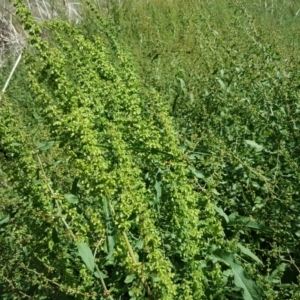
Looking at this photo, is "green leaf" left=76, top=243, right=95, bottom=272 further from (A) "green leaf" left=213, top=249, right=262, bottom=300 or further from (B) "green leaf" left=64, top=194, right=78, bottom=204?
(A) "green leaf" left=213, top=249, right=262, bottom=300

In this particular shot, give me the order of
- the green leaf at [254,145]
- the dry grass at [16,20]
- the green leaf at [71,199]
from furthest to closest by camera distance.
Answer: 1. the dry grass at [16,20]
2. the green leaf at [254,145]
3. the green leaf at [71,199]

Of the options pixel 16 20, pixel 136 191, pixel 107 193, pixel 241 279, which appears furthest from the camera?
pixel 16 20

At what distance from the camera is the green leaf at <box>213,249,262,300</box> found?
221 cm

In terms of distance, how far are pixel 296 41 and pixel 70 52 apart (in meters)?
2.99

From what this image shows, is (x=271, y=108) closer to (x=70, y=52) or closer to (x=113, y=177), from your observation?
(x=70, y=52)

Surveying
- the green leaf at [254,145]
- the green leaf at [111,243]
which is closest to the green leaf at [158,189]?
the green leaf at [111,243]

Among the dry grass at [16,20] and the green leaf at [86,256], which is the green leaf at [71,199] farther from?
the dry grass at [16,20]

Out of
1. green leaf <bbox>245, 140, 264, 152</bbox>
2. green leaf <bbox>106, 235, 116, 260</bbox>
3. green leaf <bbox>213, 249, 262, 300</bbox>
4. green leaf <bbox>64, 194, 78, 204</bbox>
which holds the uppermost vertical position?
green leaf <bbox>64, 194, 78, 204</bbox>

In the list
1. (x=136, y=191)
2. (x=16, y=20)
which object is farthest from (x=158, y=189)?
(x=16, y=20)

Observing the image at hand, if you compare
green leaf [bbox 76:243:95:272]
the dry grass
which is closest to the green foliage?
green leaf [bbox 76:243:95:272]

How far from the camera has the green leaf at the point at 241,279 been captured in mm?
2211

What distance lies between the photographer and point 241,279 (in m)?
2.23

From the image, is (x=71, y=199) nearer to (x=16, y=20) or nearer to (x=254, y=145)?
(x=254, y=145)

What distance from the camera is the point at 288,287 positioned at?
2350 mm
